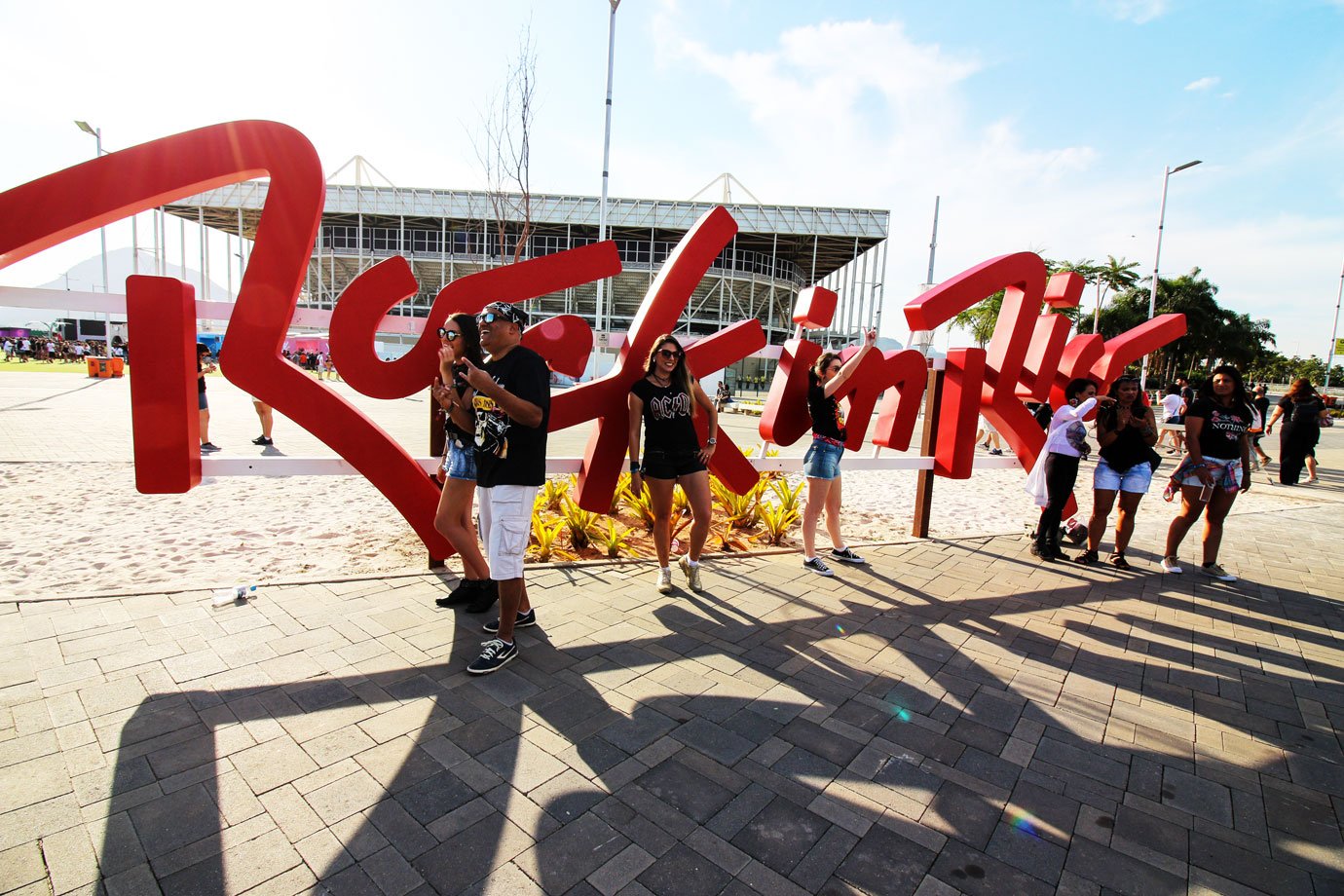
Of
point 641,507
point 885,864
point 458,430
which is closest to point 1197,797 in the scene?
point 885,864

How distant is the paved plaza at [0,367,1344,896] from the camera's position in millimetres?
1979

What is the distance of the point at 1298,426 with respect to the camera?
406 inches

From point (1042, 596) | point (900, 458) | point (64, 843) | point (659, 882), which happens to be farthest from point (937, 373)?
point (64, 843)

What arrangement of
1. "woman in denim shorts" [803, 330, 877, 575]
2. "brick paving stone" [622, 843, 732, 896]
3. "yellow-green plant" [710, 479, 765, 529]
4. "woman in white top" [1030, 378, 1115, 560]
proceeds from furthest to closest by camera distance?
"yellow-green plant" [710, 479, 765, 529]
"woman in white top" [1030, 378, 1115, 560]
"woman in denim shorts" [803, 330, 877, 575]
"brick paving stone" [622, 843, 732, 896]

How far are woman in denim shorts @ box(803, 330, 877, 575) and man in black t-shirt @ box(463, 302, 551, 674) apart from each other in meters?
2.25

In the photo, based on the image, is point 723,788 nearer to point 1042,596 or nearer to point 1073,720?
point 1073,720

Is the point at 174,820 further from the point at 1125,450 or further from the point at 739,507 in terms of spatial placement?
the point at 1125,450

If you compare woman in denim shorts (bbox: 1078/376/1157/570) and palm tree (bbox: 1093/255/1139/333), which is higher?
palm tree (bbox: 1093/255/1139/333)

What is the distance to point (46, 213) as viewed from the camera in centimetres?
320

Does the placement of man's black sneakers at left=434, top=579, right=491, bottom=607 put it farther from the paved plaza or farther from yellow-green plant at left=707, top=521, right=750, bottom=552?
yellow-green plant at left=707, top=521, right=750, bottom=552

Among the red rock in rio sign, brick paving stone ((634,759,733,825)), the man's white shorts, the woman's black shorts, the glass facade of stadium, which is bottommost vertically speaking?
brick paving stone ((634,759,733,825))

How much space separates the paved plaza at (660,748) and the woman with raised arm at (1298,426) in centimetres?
769

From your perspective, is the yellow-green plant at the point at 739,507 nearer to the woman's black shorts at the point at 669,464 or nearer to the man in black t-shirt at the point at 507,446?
the woman's black shorts at the point at 669,464

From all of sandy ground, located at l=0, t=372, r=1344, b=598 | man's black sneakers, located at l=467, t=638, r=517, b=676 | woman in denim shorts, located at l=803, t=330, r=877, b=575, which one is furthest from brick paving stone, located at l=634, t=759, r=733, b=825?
Answer: sandy ground, located at l=0, t=372, r=1344, b=598
